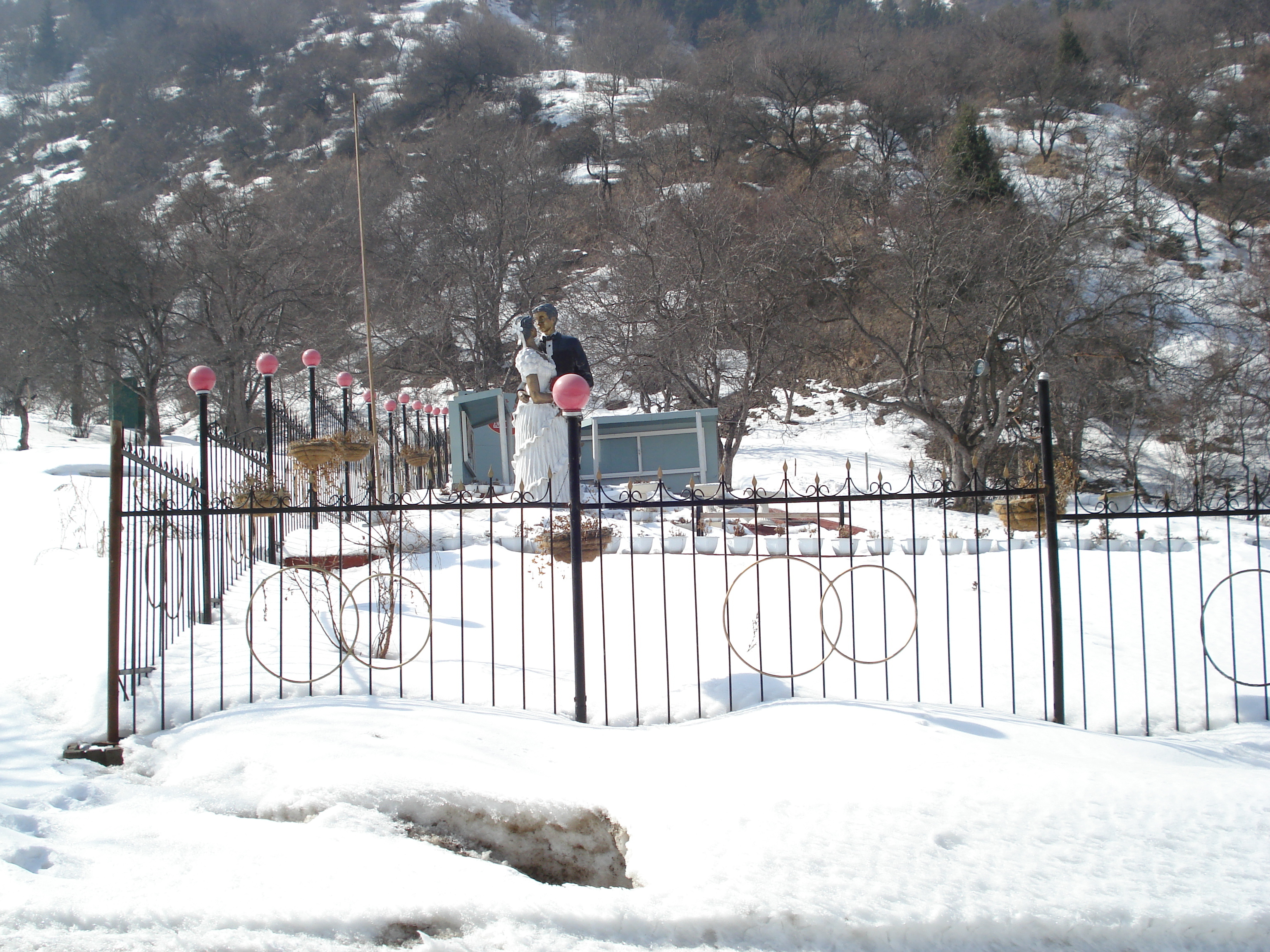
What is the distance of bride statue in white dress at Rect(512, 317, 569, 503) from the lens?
359 inches

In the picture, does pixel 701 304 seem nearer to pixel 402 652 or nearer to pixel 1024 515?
pixel 1024 515

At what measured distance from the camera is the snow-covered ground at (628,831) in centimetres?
237

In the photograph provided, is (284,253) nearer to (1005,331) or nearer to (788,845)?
(1005,331)

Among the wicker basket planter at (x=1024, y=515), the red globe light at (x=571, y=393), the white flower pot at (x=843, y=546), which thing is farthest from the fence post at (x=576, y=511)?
the wicker basket planter at (x=1024, y=515)

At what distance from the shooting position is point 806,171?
31969mm

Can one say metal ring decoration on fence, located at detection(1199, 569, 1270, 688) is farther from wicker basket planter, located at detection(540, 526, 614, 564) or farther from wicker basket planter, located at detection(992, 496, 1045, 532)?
wicker basket planter, located at detection(540, 526, 614, 564)

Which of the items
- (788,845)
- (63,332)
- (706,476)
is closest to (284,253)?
(63,332)

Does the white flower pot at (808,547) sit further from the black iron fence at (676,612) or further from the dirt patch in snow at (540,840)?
the dirt patch in snow at (540,840)

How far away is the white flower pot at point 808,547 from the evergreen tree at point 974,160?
1526cm

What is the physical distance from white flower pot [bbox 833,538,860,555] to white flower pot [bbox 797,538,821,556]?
200 millimetres

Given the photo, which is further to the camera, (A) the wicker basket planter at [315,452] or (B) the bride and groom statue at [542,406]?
(B) the bride and groom statue at [542,406]

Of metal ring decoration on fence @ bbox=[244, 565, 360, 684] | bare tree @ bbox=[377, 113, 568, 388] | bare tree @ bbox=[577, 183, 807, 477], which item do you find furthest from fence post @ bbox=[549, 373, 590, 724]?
bare tree @ bbox=[377, 113, 568, 388]

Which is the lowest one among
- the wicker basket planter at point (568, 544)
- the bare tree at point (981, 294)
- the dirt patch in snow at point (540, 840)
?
the dirt patch in snow at point (540, 840)

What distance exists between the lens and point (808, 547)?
8.67 m
